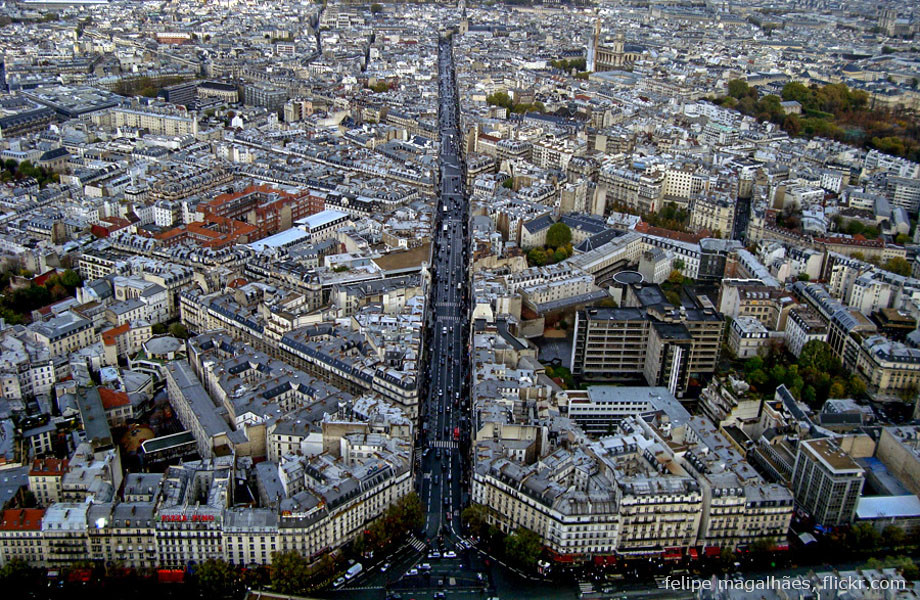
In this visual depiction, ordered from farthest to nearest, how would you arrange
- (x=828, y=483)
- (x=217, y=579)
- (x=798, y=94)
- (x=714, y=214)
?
(x=798, y=94), (x=714, y=214), (x=828, y=483), (x=217, y=579)

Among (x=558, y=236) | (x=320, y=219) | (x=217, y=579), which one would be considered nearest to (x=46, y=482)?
(x=217, y=579)

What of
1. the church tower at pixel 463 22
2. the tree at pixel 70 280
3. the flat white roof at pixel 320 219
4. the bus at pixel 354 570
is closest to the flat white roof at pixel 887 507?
the bus at pixel 354 570

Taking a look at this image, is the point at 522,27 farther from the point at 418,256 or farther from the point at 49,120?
the point at 418,256

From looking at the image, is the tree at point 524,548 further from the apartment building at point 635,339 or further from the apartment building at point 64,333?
the apartment building at point 64,333

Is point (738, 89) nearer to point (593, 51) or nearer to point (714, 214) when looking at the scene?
point (593, 51)

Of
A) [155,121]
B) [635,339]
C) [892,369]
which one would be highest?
Result: [155,121]

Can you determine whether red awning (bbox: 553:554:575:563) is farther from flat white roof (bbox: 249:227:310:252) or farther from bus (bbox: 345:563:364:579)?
flat white roof (bbox: 249:227:310:252)

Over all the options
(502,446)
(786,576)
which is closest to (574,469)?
(502,446)
